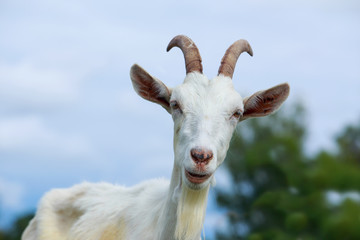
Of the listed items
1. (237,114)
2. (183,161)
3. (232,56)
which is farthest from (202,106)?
(232,56)

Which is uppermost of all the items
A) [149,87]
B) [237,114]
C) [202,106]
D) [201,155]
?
[149,87]

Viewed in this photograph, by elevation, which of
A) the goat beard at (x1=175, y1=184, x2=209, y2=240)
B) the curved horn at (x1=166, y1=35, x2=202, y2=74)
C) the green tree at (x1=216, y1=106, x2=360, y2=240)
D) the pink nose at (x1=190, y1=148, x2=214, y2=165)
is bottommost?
the goat beard at (x1=175, y1=184, x2=209, y2=240)

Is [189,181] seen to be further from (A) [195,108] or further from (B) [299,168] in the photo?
(B) [299,168]

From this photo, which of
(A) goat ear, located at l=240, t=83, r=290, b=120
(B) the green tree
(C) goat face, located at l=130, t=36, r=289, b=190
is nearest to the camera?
(C) goat face, located at l=130, t=36, r=289, b=190

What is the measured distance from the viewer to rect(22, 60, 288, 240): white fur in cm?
573

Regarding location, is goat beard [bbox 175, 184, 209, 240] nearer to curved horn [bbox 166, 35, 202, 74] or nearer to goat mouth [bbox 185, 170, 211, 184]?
goat mouth [bbox 185, 170, 211, 184]

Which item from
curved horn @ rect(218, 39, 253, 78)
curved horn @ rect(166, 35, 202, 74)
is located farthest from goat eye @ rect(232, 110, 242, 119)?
curved horn @ rect(166, 35, 202, 74)

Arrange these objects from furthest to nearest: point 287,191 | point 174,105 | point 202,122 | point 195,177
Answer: point 287,191
point 174,105
point 202,122
point 195,177

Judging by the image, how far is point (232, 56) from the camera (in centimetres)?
665

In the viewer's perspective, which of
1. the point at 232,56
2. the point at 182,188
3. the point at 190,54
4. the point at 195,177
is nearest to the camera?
the point at 195,177

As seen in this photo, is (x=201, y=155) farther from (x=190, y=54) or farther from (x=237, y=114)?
(x=190, y=54)

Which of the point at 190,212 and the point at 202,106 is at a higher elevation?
the point at 202,106

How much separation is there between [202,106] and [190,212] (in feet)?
3.65

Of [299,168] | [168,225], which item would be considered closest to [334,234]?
[299,168]
